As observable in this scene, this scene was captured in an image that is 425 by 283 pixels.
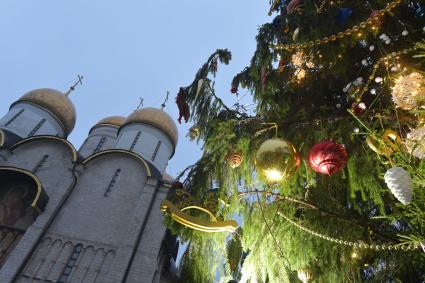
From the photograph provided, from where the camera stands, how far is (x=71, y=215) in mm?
15023

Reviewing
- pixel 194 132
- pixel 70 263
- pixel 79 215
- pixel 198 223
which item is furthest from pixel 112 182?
pixel 198 223

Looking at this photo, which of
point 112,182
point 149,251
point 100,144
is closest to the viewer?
point 149,251

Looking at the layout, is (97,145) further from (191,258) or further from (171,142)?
(191,258)

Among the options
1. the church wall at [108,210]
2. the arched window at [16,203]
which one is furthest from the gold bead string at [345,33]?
the arched window at [16,203]

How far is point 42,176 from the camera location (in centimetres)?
1684

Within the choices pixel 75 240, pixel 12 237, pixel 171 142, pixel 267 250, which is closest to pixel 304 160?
pixel 267 250

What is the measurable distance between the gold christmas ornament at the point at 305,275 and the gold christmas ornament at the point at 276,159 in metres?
1.53

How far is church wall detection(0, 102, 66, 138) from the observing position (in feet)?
69.1

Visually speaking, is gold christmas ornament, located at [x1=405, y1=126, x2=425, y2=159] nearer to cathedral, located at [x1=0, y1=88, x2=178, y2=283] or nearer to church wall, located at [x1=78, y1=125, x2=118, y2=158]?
cathedral, located at [x1=0, y1=88, x2=178, y2=283]

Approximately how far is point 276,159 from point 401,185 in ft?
3.07

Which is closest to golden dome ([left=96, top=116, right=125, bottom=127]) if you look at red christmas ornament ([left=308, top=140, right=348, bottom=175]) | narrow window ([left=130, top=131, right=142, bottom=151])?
narrow window ([left=130, top=131, right=142, bottom=151])

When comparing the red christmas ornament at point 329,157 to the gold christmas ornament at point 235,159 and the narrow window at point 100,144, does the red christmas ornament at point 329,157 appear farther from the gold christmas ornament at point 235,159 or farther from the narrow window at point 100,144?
the narrow window at point 100,144

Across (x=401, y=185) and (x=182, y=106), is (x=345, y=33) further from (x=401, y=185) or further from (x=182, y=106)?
(x=182, y=106)

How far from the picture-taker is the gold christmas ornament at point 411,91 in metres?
2.35
